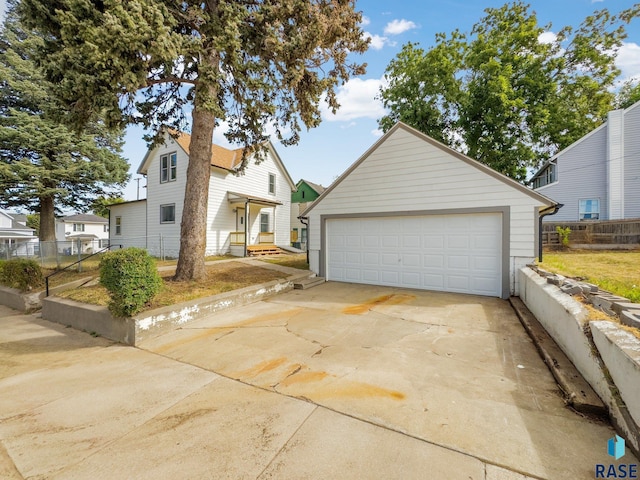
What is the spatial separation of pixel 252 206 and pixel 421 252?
11668mm

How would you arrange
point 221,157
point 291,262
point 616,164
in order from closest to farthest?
point 291,262 → point 616,164 → point 221,157

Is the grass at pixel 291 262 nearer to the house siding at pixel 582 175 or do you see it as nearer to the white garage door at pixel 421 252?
the white garage door at pixel 421 252

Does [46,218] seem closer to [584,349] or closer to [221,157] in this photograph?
[221,157]

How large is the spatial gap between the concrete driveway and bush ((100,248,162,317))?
2.32 ft

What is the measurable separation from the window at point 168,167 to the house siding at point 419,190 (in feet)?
35.1

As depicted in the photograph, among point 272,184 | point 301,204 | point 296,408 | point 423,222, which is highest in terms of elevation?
point 272,184

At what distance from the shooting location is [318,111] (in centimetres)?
953

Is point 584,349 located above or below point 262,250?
below

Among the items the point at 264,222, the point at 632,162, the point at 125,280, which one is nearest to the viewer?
the point at 125,280

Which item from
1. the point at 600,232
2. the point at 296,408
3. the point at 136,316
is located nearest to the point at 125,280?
the point at 136,316

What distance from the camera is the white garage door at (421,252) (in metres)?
7.55

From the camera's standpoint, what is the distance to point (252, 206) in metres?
17.2

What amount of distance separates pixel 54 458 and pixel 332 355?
2873mm

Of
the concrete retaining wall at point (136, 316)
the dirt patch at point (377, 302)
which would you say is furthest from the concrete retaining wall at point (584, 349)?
the concrete retaining wall at point (136, 316)
